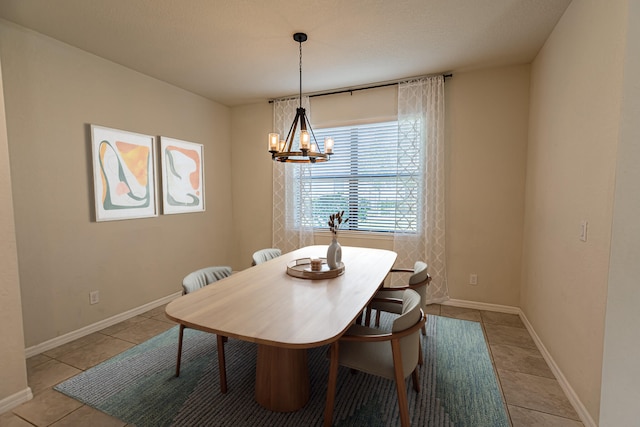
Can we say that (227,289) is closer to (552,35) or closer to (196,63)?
(196,63)

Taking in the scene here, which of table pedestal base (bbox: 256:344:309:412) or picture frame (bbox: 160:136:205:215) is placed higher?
picture frame (bbox: 160:136:205:215)

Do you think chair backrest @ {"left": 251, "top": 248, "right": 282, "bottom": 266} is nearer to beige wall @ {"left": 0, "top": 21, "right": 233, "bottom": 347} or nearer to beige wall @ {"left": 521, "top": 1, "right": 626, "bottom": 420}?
beige wall @ {"left": 0, "top": 21, "right": 233, "bottom": 347}

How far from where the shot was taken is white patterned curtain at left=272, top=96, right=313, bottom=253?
4.10 metres

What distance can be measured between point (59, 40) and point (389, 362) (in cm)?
366

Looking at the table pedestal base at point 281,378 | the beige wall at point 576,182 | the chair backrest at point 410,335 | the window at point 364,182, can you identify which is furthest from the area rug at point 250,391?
the window at point 364,182

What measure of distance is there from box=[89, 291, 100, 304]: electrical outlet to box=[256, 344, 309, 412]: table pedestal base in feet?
6.97

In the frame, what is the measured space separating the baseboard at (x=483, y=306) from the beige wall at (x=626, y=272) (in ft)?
5.74

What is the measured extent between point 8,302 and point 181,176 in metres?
2.17

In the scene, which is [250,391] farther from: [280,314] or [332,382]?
[280,314]

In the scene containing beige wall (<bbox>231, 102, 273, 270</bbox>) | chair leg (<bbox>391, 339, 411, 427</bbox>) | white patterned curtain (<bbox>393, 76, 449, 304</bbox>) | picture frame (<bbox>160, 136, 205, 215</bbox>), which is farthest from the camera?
beige wall (<bbox>231, 102, 273, 270</bbox>)

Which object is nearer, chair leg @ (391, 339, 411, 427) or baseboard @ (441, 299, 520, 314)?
chair leg @ (391, 339, 411, 427)

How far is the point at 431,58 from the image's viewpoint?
2.96 metres

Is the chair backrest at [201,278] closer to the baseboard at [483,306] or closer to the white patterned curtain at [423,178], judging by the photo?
the white patterned curtain at [423,178]

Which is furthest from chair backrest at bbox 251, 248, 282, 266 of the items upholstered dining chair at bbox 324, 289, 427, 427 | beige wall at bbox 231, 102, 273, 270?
upholstered dining chair at bbox 324, 289, 427, 427
